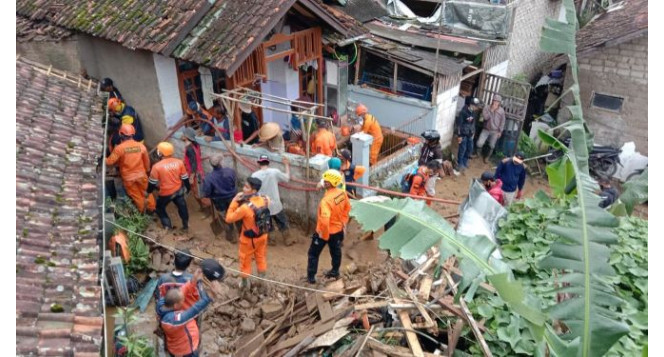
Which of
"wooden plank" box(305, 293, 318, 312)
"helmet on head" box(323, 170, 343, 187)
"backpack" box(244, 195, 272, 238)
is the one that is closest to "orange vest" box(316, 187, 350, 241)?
"helmet on head" box(323, 170, 343, 187)

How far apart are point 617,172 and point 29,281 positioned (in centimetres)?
1425

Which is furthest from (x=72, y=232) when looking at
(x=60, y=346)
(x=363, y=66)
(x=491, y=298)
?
(x=363, y=66)

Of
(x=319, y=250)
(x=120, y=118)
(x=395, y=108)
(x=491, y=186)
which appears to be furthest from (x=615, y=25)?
(x=120, y=118)

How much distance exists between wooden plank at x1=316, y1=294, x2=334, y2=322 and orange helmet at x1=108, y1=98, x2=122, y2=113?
6.28 metres

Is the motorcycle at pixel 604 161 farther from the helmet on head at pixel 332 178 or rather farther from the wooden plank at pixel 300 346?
the wooden plank at pixel 300 346

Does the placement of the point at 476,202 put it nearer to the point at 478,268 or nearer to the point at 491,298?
the point at 491,298

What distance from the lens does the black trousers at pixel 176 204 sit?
873 cm

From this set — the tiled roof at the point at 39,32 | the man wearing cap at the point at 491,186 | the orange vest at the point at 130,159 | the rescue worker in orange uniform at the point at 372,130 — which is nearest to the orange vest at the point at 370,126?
the rescue worker in orange uniform at the point at 372,130

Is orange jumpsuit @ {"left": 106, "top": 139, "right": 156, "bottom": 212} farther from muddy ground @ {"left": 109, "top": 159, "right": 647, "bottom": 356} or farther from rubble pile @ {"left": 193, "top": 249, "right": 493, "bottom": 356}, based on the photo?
rubble pile @ {"left": 193, "top": 249, "right": 493, "bottom": 356}

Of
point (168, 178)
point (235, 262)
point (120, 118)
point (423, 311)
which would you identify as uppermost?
point (120, 118)

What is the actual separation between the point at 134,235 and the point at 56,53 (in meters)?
5.39

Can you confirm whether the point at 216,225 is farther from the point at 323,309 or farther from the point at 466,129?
the point at 466,129

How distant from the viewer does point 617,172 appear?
1368 cm

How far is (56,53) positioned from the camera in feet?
35.6
